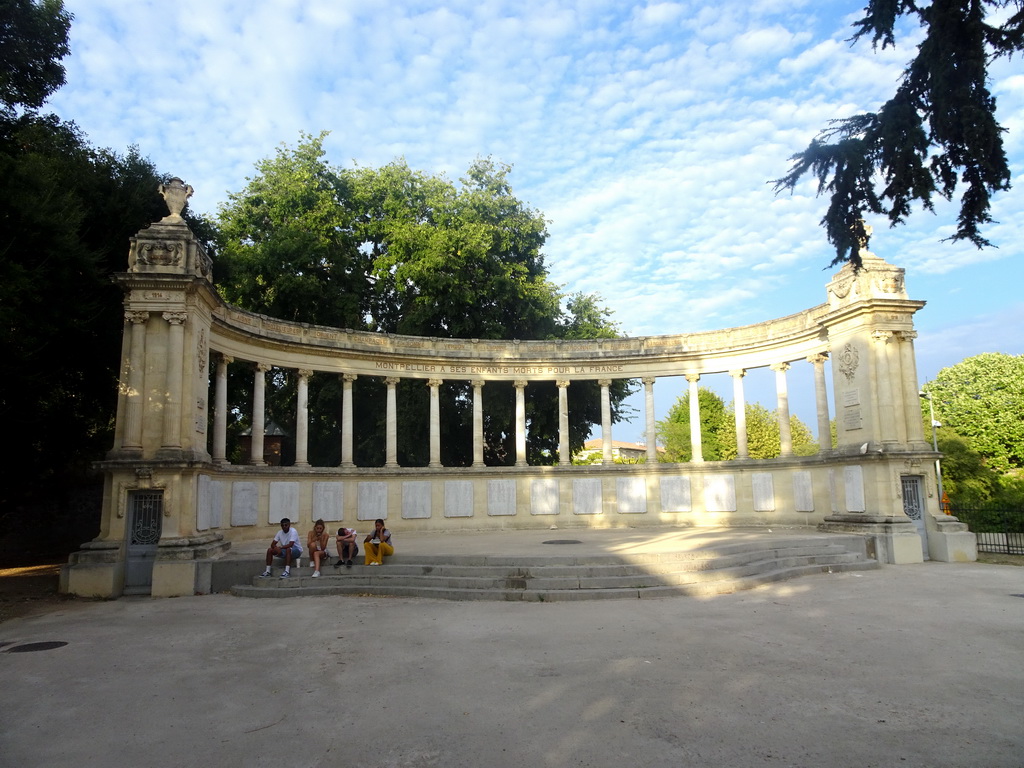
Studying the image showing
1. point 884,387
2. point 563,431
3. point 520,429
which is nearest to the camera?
point 884,387

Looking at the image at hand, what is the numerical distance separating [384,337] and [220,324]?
8.02 metres

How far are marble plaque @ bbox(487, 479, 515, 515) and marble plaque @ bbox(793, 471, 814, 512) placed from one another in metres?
11.9

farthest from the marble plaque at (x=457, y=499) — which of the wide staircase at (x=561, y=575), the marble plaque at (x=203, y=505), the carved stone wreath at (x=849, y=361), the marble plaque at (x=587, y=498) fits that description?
the carved stone wreath at (x=849, y=361)

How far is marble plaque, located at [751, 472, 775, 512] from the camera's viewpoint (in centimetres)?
2856

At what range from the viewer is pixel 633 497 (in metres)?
30.9

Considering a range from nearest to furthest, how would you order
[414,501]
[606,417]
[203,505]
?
[203,505] < [414,501] < [606,417]

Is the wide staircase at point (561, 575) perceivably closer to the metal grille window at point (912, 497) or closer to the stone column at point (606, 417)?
Result: the metal grille window at point (912, 497)

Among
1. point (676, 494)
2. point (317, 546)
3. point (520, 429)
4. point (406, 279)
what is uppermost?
point (406, 279)

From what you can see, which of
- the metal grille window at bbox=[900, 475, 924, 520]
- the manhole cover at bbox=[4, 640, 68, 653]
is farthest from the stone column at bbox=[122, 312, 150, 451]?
the metal grille window at bbox=[900, 475, 924, 520]

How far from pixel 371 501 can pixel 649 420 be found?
43.0 ft

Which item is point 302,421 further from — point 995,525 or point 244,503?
point 995,525

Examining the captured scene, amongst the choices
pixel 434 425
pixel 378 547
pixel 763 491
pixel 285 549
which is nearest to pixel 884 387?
pixel 763 491

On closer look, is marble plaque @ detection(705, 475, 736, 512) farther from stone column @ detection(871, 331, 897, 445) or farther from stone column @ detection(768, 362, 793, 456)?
stone column @ detection(871, 331, 897, 445)

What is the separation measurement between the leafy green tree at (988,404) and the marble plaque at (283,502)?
4665cm
